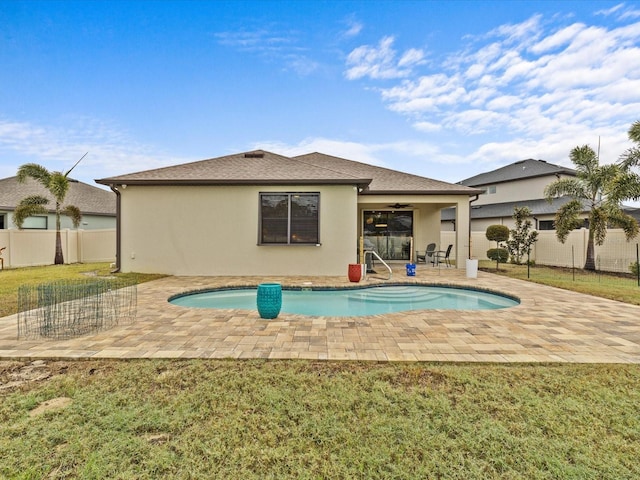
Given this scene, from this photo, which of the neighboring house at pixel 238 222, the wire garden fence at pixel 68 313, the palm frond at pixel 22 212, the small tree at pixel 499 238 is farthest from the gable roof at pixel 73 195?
the small tree at pixel 499 238

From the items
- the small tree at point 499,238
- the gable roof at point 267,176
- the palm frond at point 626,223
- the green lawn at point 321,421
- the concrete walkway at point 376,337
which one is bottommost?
the green lawn at point 321,421

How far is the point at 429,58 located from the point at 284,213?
9.89m

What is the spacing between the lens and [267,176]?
36.8 feet

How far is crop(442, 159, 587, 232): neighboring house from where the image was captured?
22453 mm

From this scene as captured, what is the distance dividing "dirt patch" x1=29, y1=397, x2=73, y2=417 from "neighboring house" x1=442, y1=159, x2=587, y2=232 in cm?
2384

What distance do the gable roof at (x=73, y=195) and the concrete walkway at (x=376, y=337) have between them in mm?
18545

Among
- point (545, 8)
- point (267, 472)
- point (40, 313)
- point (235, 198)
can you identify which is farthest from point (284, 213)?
point (545, 8)

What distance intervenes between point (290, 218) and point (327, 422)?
29.6ft

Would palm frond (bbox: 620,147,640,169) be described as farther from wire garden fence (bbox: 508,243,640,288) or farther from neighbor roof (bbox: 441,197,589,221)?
neighbor roof (bbox: 441,197,589,221)

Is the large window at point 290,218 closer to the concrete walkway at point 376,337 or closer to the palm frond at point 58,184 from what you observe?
the concrete walkway at point 376,337

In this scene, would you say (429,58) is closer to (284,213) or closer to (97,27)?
(284,213)

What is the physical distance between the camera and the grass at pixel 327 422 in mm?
2037

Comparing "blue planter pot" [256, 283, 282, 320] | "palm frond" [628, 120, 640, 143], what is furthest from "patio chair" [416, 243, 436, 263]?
"blue planter pot" [256, 283, 282, 320]

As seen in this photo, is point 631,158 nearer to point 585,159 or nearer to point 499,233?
point 585,159
